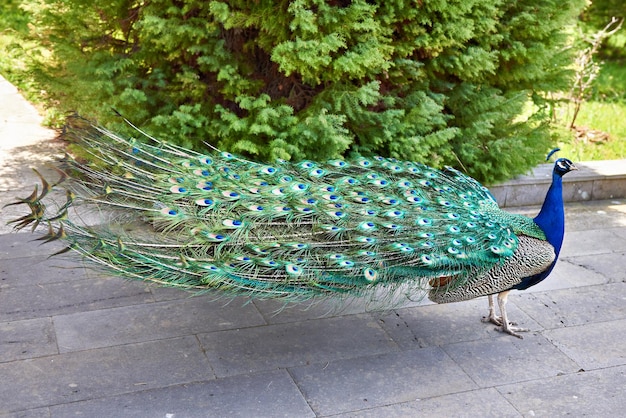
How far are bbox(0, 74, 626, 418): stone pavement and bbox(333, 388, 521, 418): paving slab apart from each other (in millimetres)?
10

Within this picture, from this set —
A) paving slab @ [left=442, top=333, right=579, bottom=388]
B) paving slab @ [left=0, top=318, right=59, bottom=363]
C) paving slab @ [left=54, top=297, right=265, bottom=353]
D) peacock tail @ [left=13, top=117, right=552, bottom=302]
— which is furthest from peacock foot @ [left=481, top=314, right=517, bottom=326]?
paving slab @ [left=0, top=318, right=59, bottom=363]

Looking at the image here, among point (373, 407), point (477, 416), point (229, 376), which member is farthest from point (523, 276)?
point (229, 376)

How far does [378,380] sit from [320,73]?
3070 millimetres

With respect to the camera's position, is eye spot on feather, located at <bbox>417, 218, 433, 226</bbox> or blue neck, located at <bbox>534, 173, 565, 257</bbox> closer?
eye spot on feather, located at <bbox>417, 218, 433, 226</bbox>

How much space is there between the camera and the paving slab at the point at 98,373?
3754mm

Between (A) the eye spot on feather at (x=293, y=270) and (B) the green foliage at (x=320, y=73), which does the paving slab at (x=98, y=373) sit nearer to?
(A) the eye spot on feather at (x=293, y=270)

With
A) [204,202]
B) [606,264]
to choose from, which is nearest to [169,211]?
[204,202]

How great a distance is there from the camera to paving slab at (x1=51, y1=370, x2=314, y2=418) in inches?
144

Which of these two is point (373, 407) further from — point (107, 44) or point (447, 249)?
point (107, 44)

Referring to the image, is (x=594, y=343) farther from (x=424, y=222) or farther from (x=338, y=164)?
(x=338, y=164)

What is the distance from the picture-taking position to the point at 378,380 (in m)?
4.07

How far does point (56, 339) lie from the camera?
14.1 feet

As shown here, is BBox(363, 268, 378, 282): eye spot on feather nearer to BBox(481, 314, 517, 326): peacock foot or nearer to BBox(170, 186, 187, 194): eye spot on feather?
BBox(170, 186, 187, 194): eye spot on feather

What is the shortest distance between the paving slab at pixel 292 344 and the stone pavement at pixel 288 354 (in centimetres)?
1
